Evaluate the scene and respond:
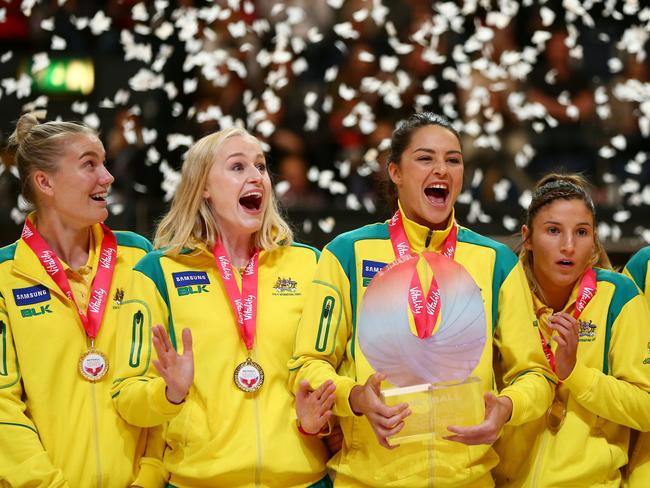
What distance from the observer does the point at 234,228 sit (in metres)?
3.02

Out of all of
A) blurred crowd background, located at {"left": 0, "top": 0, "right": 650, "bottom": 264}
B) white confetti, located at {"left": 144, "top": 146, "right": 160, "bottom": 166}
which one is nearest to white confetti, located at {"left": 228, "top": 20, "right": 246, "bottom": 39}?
blurred crowd background, located at {"left": 0, "top": 0, "right": 650, "bottom": 264}

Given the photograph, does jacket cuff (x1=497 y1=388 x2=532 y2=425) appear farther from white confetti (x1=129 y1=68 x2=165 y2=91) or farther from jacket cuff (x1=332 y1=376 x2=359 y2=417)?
white confetti (x1=129 y1=68 x2=165 y2=91)

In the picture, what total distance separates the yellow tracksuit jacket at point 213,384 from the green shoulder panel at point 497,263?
59 centimetres

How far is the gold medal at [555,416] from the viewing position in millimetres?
2803

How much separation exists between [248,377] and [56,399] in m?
0.63

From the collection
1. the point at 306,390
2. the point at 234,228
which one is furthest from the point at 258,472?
the point at 234,228

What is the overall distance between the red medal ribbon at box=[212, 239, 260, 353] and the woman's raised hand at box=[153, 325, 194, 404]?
0.82ft

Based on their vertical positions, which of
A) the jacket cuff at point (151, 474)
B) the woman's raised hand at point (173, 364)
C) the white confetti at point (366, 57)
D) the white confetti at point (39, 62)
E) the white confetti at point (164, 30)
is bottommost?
the jacket cuff at point (151, 474)

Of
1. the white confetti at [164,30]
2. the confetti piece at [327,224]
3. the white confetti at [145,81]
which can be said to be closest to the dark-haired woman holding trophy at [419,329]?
the confetti piece at [327,224]

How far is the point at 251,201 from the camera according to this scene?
3.06 meters

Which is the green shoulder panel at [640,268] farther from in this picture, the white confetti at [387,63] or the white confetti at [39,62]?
the white confetti at [39,62]

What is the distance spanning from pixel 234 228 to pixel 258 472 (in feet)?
2.64

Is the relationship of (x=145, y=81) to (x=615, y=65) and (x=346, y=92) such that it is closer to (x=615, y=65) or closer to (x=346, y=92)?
(x=346, y=92)

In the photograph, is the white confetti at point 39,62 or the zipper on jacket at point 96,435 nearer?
the zipper on jacket at point 96,435
